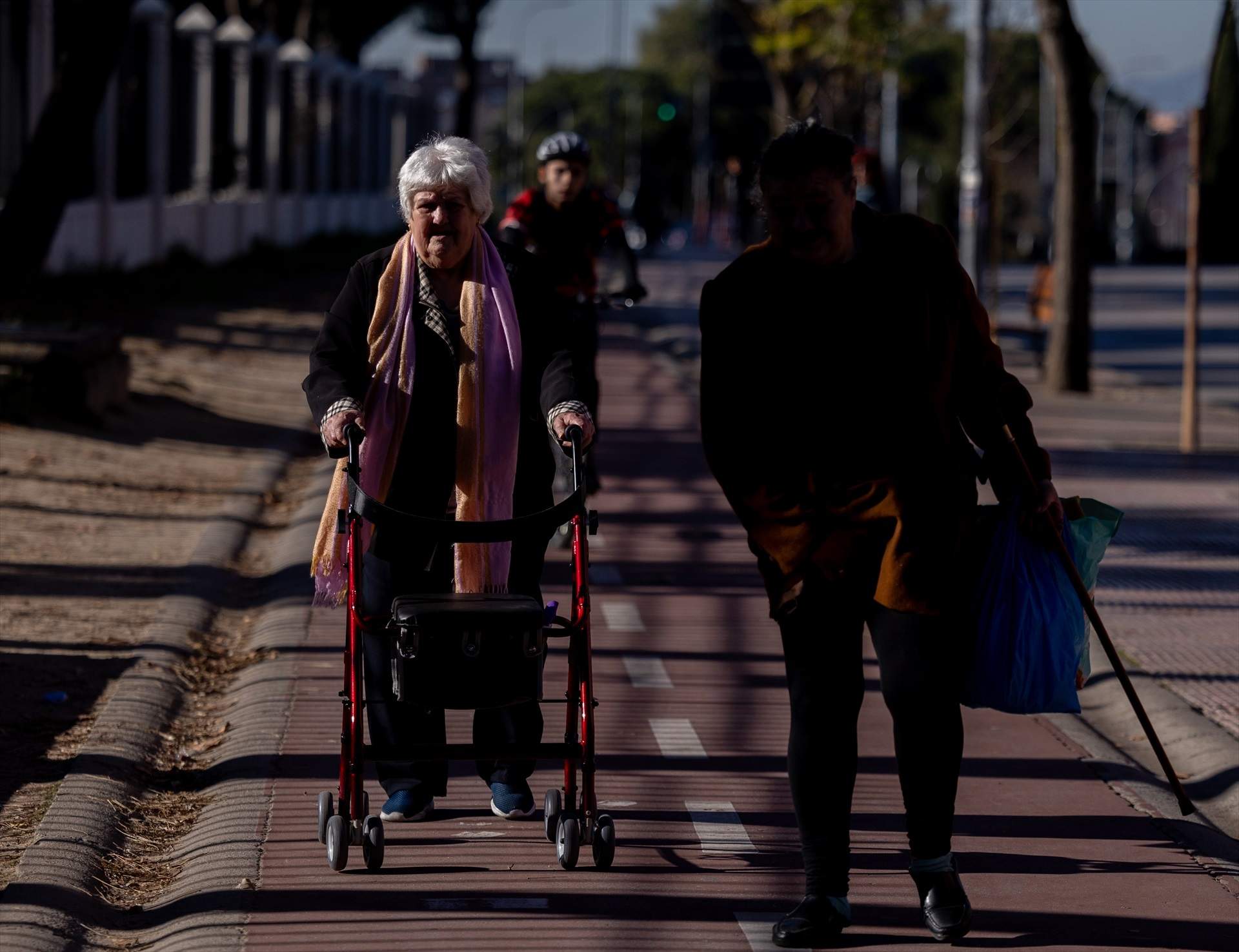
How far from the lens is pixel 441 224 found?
5066mm

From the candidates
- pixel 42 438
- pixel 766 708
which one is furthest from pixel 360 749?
pixel 42 438

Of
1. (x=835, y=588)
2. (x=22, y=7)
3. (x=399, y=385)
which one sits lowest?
(x=835, y=588)

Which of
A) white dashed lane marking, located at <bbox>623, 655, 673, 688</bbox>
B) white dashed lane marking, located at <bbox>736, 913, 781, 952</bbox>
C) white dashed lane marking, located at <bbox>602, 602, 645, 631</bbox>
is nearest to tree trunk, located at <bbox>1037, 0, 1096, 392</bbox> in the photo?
white dashed lane marking, located at <bbox>602, 602, 645, 631</bbox>

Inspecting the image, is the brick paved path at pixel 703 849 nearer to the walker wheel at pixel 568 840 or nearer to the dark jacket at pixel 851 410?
the walker wheel at pixel 568 840

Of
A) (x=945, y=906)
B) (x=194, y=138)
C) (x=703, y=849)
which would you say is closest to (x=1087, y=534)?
(x=945, y=906)

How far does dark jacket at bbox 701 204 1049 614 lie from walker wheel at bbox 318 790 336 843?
4.38 feet

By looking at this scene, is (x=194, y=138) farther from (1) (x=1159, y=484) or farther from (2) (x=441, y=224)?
(2) (x=441, y=224)

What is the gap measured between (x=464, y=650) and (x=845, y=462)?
3.33ft

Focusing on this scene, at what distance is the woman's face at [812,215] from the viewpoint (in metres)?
4.39

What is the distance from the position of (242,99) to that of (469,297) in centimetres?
3608

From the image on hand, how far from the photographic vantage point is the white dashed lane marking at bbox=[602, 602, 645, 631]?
329 inches

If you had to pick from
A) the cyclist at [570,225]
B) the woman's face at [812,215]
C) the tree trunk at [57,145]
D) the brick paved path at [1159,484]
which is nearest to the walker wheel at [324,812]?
the woman's face at [812,215]

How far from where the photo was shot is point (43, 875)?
4.91 metres

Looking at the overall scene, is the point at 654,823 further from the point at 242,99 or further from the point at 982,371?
the point at 242,99
